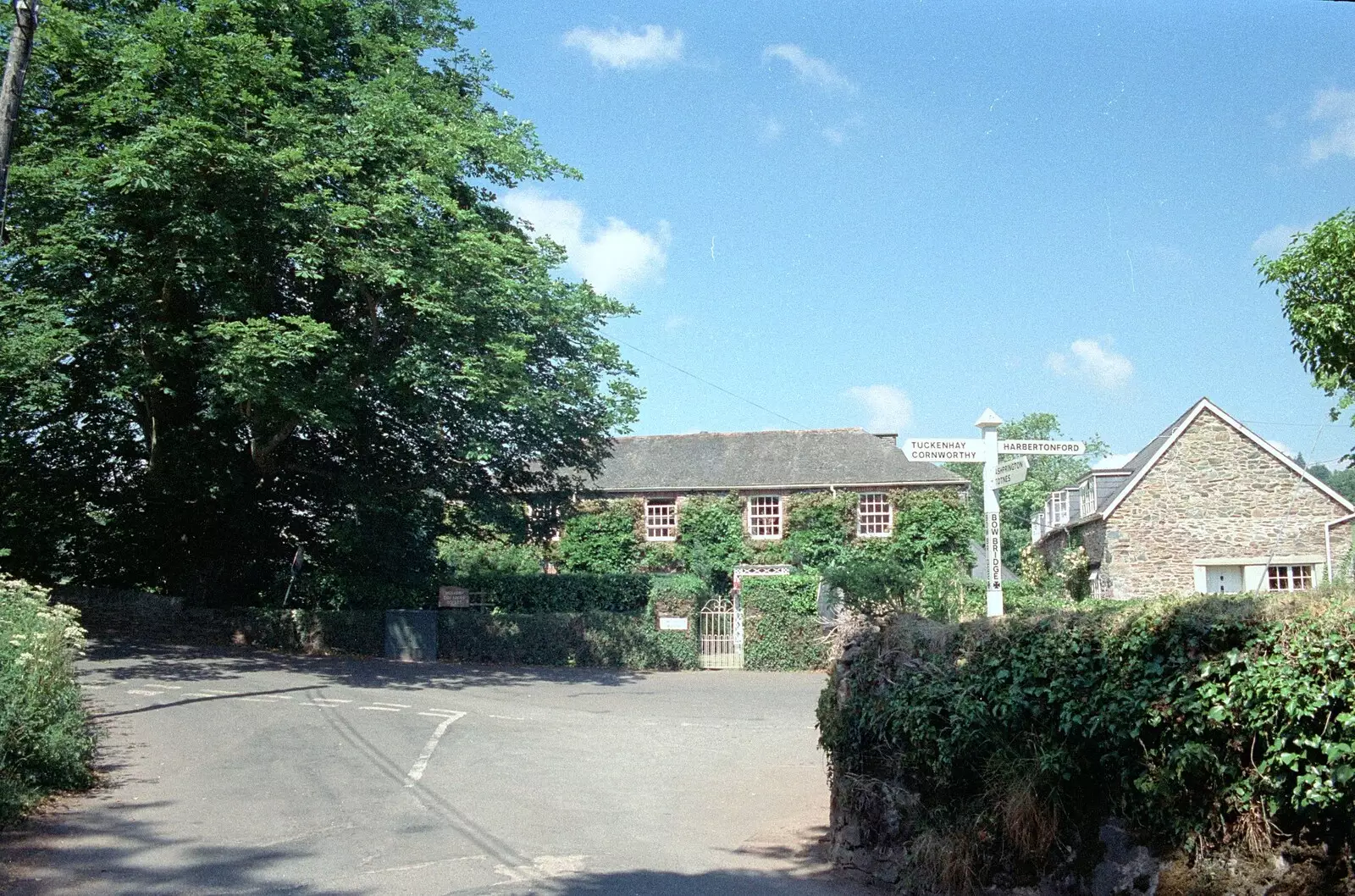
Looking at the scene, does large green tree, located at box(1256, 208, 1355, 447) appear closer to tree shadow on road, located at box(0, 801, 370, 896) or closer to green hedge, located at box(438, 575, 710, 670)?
tree shadow on road, located at box(0, 801, 370, 896)

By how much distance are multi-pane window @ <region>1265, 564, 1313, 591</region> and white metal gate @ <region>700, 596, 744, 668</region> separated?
1580 centimetres

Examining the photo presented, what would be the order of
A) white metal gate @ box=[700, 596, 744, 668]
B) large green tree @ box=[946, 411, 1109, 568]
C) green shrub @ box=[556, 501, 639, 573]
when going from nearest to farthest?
white metal gate @ box=[700, 596, 744, 668] < green shrub @ box=[556, 501, 639, 573] < large green tree @ box=[946, 411, 1109, 568]

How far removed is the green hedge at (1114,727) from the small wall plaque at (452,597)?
2021 centimetres

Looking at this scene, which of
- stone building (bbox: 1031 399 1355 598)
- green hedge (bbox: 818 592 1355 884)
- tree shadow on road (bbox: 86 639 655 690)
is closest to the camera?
green hedge (bbox: 818 592 1355 884)

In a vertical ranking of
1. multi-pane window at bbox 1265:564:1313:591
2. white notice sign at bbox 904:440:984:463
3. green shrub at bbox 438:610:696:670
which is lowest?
green shrub at bbox 438:610:696:670

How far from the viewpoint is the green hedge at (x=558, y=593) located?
96.8ft

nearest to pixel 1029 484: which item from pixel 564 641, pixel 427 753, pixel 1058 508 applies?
pixel 1058 508

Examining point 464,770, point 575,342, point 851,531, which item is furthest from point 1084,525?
point 464,770

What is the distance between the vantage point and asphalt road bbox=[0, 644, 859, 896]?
805 cm

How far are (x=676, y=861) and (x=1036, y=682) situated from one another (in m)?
3.48

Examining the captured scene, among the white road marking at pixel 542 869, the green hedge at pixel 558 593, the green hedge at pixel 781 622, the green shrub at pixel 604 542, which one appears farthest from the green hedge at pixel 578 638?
the white road marking at pixel 542 869

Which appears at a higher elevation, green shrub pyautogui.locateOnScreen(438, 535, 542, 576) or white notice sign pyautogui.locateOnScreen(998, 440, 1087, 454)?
white notice sign pyautogui.locateOnScreen(998, 440, 1087, 454)

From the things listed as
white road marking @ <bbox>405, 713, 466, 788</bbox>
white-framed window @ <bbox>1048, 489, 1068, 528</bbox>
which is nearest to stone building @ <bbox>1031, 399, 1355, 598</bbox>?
white-framed window @ <bbox>1048, 489, 1068, 528</bbox>

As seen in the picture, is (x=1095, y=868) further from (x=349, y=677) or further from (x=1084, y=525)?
(x=1084, y=525)
